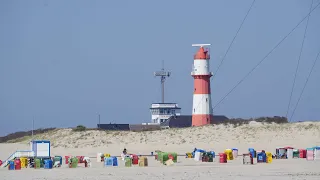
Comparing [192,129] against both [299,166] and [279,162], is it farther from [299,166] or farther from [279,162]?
[299,166]

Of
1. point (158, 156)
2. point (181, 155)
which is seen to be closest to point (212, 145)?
point (181, 155)

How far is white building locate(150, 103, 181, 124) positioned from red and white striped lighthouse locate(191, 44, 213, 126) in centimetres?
2080

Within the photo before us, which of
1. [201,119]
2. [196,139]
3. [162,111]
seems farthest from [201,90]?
[162,111]

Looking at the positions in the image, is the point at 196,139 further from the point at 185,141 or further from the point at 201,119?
the point at 201,119

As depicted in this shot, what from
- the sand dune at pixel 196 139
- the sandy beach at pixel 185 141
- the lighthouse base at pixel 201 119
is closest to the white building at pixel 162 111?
the lighthouse base at pixel 201 119

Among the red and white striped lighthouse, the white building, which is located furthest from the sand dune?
the white building

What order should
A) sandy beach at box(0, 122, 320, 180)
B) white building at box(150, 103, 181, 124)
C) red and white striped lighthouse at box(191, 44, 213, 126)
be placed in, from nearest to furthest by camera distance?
sandy beach at box(0, 122, 320, 180), red and white striped lighthouse at box(191, 44, 213, 126), white building at box(150, 103, 181, 124)

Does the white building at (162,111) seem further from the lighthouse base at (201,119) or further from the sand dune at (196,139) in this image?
the sand dune at (196,139)

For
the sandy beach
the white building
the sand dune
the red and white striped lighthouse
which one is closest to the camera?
the sandy beach

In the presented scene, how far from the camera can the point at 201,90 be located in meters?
56.9

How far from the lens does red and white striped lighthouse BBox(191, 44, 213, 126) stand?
5678cm

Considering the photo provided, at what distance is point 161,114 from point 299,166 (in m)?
46.6

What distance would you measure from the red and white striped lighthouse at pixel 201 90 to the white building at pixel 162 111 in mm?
20804

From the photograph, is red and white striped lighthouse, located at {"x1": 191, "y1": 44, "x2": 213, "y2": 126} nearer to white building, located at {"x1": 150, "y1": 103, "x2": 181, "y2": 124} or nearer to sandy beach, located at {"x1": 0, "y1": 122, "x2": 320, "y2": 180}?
sandy beach, located at {"x1": 0, "y1": 122, "x2": 320, "y2": 180}
